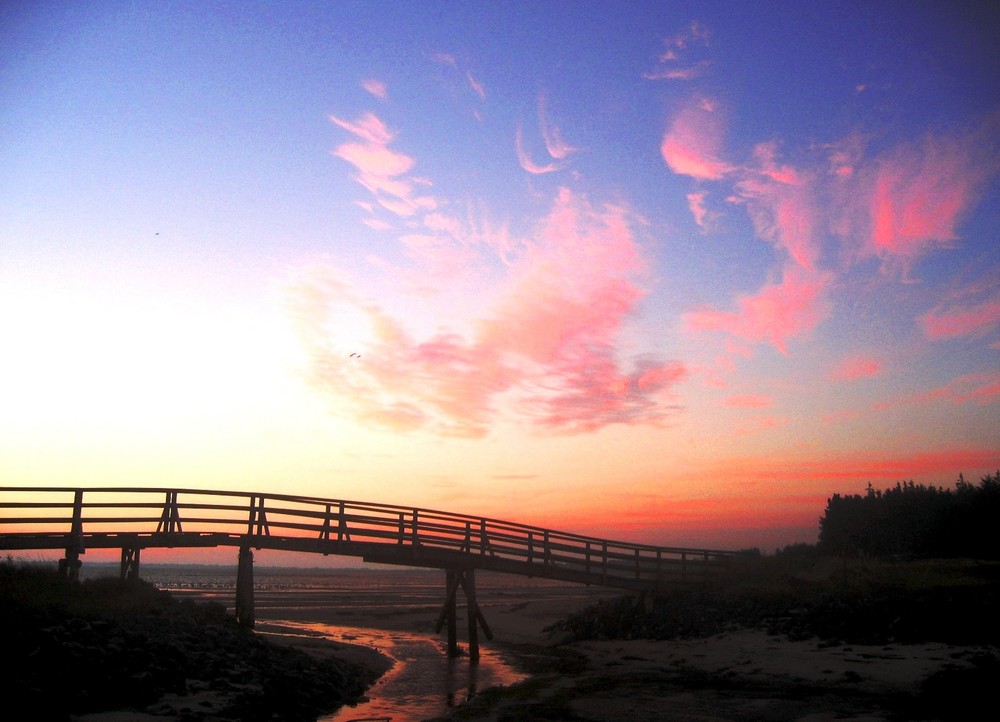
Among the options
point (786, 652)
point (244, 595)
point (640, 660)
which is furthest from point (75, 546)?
point (786, 652)

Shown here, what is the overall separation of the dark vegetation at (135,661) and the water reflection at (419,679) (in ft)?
2.46

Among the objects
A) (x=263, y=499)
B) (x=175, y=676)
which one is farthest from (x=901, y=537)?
(x=175, y=676)

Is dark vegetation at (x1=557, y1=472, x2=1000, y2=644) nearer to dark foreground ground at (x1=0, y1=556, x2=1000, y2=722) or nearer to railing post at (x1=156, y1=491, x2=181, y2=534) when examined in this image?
dark foreground ground at (x1=0, y1=556, x2=1000, y2=722)

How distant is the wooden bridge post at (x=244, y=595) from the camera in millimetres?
20250

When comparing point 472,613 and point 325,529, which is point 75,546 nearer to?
point 325,529

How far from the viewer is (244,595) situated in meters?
20.7

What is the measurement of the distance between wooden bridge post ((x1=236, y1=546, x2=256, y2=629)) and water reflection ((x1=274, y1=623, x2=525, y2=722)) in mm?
3867

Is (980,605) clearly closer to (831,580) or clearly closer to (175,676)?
(831,580)

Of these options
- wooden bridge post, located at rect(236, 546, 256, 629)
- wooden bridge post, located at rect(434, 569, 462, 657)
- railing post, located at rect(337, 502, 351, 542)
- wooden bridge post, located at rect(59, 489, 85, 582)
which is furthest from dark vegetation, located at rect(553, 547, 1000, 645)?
wooden bridge post, located at rect(59, 489, 85, 582)

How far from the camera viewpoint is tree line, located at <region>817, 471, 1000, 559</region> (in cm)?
3319

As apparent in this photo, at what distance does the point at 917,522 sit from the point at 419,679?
2870 centimetres

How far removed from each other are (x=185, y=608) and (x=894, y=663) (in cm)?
1665

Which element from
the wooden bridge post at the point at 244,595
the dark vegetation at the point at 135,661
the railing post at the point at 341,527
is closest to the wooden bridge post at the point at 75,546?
the dark vegetation at the point at 135,661

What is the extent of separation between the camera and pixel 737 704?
1534cm
